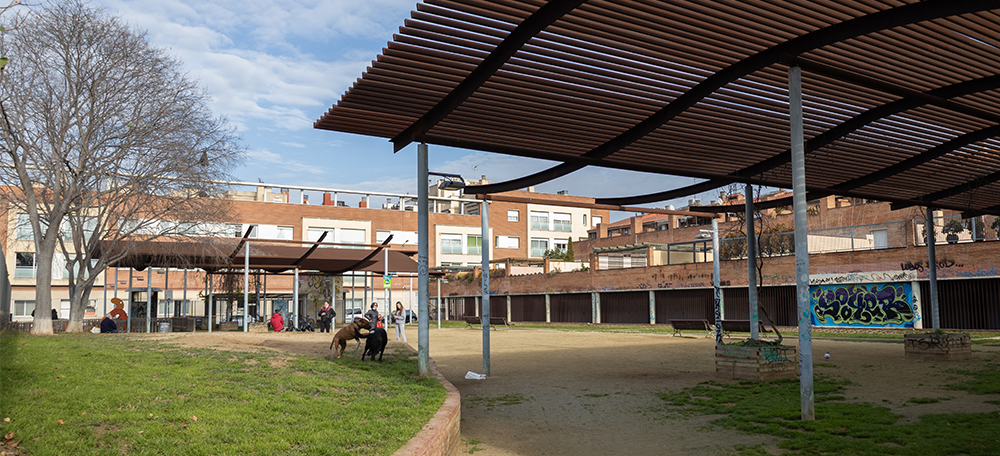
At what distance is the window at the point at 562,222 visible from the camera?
240 ft

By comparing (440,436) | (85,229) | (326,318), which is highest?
(85,229)

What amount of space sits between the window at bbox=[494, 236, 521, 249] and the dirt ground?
50.3m

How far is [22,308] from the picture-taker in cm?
4728

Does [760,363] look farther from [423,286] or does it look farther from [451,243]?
[451,243]

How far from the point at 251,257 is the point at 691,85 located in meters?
21.4

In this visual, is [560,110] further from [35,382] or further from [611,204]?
[35,382]

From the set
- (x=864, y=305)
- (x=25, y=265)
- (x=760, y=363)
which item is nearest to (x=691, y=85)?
(x=760, y=363)

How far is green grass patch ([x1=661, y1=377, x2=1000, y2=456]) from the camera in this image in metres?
6.18

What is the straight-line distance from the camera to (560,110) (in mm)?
9914

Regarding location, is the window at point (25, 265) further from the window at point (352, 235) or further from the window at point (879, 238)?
the window at point (879, 238)

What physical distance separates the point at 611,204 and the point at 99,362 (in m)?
9.87

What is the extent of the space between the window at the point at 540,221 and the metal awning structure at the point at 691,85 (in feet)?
192

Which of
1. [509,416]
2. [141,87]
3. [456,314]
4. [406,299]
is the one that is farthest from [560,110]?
[406,299]

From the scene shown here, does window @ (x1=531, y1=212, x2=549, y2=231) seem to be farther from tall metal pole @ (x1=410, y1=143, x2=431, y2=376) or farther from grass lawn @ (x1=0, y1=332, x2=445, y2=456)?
grass lawn @ (x1=0, y1=332, x2=445, y2=456)
